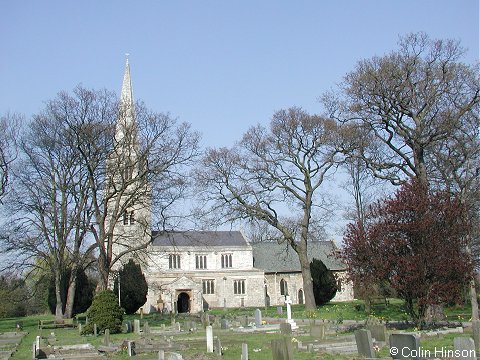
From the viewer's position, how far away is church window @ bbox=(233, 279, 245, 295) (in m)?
65.9

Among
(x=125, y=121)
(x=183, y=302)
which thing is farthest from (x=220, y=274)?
(x=125, y=121)

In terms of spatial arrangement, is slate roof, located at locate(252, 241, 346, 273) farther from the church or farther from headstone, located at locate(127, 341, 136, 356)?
headstone, located at locate(127, 341, 136, 356)

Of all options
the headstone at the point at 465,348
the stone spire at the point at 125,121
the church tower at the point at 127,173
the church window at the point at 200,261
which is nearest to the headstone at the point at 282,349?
the headstone at the point at 465,348

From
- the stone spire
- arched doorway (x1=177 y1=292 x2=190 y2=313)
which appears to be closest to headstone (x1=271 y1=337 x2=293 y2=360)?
the stone spire

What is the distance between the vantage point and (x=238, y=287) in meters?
66.2

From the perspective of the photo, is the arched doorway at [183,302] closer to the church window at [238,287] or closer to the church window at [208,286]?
the church window at [208,286]

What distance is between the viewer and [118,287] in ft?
166

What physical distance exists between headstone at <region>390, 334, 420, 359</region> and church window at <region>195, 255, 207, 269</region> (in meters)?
54.5

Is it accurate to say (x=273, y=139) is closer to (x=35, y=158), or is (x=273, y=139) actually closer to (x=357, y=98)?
(x=357, y=98)

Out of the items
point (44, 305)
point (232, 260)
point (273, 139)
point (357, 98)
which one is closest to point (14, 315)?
point (44, 305)

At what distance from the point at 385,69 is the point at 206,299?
42612 mm

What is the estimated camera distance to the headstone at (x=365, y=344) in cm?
1439

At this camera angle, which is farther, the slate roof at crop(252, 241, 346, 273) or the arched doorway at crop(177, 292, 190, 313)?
the slate roof at crop(252, 241, 346, 273)

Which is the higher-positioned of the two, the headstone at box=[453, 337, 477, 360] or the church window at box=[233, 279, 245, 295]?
the church window at box=[233, 279, 245, 295]
